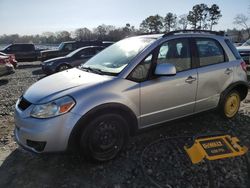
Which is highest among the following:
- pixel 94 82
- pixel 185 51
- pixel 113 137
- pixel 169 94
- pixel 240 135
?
pixel 185 51

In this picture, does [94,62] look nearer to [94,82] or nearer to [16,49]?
[94,82]

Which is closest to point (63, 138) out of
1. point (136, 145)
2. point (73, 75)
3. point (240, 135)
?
point (73, 75)

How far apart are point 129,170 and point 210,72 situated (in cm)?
217

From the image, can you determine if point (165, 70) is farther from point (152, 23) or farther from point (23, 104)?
point (152, 23)

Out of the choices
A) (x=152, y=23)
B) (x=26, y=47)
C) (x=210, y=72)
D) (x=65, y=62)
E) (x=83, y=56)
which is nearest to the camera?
(x=210, y=72)

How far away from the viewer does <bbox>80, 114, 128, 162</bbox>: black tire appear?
3.03 metres

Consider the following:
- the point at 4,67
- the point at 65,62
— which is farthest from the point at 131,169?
the point at 4,67

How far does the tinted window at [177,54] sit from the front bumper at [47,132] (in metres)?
1.66

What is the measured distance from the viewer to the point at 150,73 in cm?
344

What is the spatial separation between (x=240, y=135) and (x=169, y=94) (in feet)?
5.40

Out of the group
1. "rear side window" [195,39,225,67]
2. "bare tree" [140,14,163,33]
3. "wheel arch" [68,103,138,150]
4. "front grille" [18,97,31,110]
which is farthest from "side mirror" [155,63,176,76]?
"bare tree" [140,14,163,33]

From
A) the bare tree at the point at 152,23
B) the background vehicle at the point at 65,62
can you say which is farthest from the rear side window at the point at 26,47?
the bare tree at the point at 152,23

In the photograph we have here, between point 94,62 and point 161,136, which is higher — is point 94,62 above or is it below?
above

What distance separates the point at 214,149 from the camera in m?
2.28
